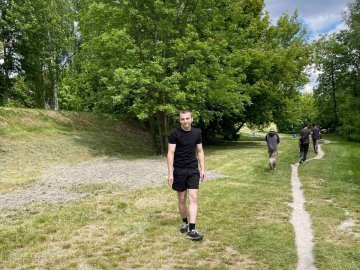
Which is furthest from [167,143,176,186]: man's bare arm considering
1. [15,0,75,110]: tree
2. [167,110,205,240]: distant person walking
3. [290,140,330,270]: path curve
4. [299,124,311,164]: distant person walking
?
[15,0,75,110]: tree

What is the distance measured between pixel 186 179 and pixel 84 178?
850cm

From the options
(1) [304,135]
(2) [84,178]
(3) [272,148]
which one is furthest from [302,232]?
(1) [304,135]

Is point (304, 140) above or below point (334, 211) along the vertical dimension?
above

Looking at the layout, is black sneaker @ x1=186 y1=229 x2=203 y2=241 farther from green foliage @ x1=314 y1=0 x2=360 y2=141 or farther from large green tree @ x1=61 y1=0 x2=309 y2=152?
green foliage @ x1=314 y1=0 x2=360 y2=141

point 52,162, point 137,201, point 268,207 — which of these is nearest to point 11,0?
point 52,162

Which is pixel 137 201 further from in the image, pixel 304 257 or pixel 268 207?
pixel 304 257

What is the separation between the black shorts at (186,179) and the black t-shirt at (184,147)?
100mm

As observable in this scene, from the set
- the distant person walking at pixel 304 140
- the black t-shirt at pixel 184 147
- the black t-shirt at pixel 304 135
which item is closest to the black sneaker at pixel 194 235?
the black t-shirt at pixel 184 147

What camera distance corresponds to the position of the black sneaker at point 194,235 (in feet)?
23.3

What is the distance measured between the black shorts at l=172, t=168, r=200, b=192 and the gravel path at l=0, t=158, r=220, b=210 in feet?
15.8

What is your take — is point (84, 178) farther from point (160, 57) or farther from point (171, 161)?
point (160, 57)

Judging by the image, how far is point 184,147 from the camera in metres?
7.38

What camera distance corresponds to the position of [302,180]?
14.7 metres

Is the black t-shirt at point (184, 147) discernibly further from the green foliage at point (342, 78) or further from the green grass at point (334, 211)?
the green foliage at point (342, 78)
